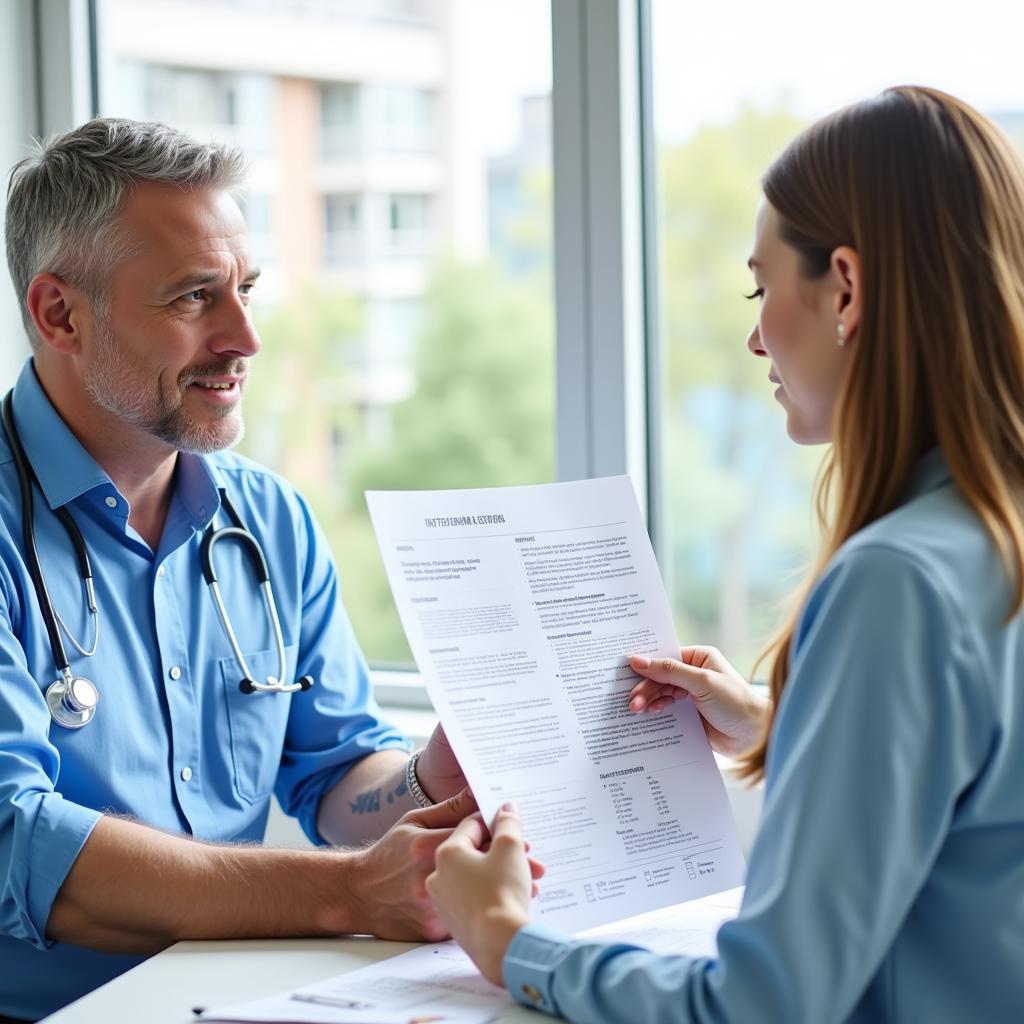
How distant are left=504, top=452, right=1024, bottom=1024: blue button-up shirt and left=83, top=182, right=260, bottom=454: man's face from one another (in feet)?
3.31

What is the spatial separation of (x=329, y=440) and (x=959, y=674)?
2564 millimetres

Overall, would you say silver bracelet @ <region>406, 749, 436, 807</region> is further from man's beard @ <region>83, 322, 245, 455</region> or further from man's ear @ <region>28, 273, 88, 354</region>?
man's ear @ <region>28, 273, 88, 354</region>

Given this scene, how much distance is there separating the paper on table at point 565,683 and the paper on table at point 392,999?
0.31ft

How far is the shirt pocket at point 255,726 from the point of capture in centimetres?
161

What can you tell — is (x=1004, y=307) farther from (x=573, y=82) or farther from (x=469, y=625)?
(x=573, y=82)

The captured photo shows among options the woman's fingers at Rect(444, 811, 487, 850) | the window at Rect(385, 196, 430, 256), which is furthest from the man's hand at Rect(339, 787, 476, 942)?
the window at Rect(385, 196, 430, 256)

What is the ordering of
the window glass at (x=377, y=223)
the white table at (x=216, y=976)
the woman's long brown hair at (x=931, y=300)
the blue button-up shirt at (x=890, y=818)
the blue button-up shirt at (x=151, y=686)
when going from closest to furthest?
the blue button-up shirt at (x=890, y=818), the woman's long brown hair at (x=931, y=300), the white table at (x=216, y=976), the blue button-up shirt at (x=151, y=686), the window glass at (x=377, y=223)

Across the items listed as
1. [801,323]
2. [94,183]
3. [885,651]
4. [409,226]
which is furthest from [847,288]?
[409,226]

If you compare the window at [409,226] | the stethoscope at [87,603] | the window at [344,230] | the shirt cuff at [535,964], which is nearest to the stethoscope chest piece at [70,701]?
the stethoscope at [87,603]

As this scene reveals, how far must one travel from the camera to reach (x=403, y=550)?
1080 millimetres

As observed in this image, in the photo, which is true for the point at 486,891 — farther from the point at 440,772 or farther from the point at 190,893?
the point at 440,772

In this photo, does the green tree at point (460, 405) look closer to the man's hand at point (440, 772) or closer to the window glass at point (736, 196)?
the window glass at point (736, 196)

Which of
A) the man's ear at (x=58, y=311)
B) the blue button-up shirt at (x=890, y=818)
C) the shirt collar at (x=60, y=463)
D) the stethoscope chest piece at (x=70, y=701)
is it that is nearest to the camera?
the blue button-up shirt at (x=890, y=818)

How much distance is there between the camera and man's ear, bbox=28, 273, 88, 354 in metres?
1.62
